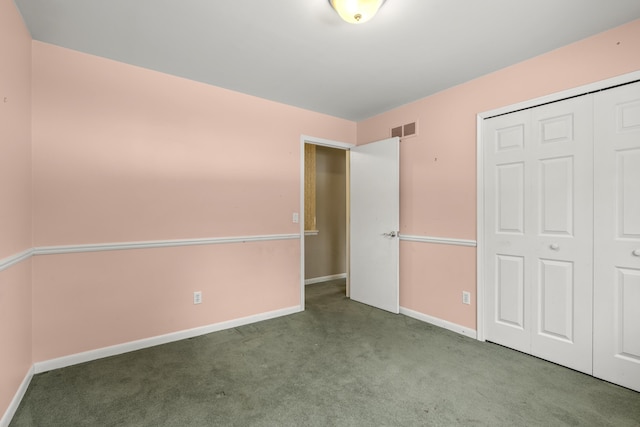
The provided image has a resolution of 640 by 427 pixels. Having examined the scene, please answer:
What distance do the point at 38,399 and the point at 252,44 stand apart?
9.18 feet

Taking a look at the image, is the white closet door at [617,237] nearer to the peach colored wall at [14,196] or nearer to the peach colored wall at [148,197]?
the peach colored wall at [148,197]

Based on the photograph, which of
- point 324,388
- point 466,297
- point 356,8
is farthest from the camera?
point 466,297

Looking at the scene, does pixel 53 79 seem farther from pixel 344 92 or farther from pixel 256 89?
pixel 344 92

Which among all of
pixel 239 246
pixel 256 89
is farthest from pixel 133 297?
pixel 256 89

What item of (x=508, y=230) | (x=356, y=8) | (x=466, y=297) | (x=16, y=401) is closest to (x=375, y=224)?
(x=466, y=297)

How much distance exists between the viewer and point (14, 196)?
1.80 m

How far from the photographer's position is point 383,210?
139 inches

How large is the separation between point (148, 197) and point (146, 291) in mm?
833

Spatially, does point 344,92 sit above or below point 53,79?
above

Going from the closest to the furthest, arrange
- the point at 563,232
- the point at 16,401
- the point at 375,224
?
the point at 16,401, the point at 563,232, the point at 375,224

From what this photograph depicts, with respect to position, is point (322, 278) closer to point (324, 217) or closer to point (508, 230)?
point (324, 217)

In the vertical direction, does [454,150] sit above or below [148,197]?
above

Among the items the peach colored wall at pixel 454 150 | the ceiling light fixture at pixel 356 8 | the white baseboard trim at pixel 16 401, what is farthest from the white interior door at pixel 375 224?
the white baseboard trim at pixel 16 401

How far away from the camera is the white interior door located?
3.42 m
